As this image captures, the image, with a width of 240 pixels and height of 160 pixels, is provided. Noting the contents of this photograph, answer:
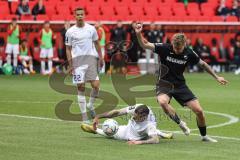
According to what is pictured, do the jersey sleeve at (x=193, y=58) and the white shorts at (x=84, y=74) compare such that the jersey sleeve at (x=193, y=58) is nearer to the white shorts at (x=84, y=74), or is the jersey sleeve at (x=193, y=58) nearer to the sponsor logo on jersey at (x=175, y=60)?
the sponsor logo on jersey at (x=175, y=60)

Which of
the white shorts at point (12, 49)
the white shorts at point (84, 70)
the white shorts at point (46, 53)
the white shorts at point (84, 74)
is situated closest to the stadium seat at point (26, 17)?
the white shorts at point (12, 49)

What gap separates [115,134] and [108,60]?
758 inches

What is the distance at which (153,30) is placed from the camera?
31391 millimetres

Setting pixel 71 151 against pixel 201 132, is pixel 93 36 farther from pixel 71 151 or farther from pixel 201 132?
pixel 71 151

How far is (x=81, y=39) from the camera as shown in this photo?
15516 mm

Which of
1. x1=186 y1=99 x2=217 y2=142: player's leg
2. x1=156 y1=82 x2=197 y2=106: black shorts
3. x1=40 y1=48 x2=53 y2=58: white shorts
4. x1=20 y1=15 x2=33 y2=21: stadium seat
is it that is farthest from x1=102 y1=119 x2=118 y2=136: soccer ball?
x1=20 y1=15 x2=33 y2=21: stadium seat

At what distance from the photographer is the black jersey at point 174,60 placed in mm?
12617

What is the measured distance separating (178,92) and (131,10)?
71.9 ft

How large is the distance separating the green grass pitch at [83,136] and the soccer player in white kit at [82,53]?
837mm

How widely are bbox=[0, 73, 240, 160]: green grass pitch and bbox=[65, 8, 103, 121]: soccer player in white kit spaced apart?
0.84m

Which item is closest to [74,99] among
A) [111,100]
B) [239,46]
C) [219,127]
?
[111,100]

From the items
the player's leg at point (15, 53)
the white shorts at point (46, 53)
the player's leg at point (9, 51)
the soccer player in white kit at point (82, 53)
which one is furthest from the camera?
the white shorts at point (46, 53)

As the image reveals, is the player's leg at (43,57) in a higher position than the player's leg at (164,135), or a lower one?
lower

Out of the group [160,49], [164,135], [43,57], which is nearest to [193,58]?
[160,49]
